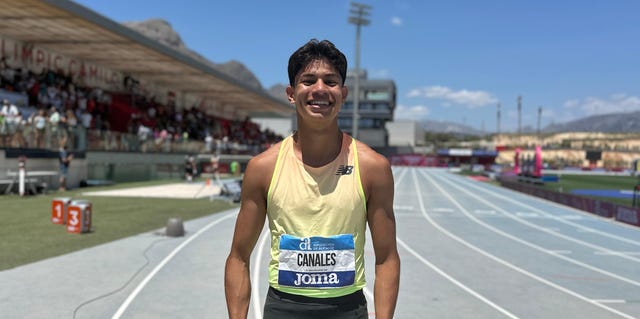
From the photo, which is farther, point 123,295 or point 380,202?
point 123,295

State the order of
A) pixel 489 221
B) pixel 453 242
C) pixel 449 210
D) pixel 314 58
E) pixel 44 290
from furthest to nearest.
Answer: pixel 449 210, pixel 489 221, pixel 453 242, pixel 44 290, pixel 314 58

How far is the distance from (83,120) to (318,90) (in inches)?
943

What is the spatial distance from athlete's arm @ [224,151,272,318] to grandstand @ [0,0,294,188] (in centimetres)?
1825

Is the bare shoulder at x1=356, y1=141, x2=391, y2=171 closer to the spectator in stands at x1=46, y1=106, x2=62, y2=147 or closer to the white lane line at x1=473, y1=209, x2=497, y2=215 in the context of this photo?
the white lane line at x1=473, y1=209, x2=497, y2=215

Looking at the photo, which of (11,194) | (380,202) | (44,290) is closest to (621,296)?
(380,202)

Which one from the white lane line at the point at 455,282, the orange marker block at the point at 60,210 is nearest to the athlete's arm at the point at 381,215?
the white lane line at the point at 455,282

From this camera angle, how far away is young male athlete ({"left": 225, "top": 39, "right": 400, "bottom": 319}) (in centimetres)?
215

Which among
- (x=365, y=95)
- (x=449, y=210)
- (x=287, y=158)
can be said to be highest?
(x=365, y=95)

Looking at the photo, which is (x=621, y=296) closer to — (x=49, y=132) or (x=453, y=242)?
(x=453, y=242)

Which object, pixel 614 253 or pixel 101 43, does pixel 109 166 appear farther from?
pixel 614 253

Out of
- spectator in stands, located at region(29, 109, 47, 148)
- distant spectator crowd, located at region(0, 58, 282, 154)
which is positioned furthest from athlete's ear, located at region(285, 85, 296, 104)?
spectator in stands, located at region(29, 109, 47, 148)

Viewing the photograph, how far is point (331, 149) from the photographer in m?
2.28

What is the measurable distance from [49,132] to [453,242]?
16324 mm

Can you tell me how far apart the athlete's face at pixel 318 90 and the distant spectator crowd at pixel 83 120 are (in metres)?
18.6
